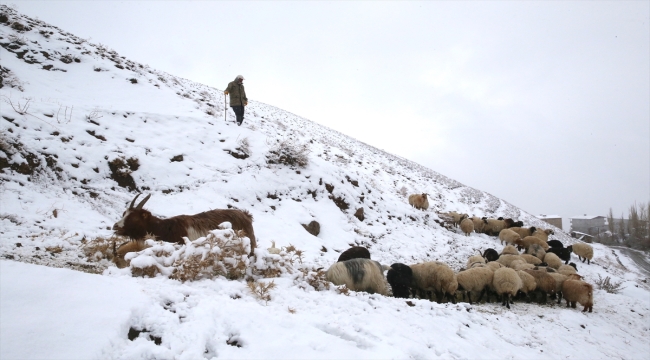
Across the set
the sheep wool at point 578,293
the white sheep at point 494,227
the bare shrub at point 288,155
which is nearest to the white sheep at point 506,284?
the sheep wool at point 578,293

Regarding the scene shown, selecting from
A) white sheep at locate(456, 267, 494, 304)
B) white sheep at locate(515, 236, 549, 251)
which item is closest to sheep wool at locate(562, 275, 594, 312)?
white sheep at locate(456, 267, 494, 304)

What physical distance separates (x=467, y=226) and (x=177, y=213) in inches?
540

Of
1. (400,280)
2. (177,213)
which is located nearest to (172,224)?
(177,213)

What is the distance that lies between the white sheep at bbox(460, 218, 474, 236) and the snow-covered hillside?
0.57 metres

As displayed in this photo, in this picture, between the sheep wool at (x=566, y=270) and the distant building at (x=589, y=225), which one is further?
the distant building at (x=589, y=225)

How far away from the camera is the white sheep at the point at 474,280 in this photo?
8.09 meters

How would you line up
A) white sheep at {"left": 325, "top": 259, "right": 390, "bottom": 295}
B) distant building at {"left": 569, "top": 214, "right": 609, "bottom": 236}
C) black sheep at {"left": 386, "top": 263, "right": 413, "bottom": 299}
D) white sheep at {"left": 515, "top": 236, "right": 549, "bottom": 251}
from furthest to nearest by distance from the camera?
1. distant building at {"left": 569, "top": 214, "right": 609, "bottom": 236}
2. white sheep at {"left": 515, "top": 236, "right": 549, "bottom": 251}
3. black sheep at {"left": 386, "top": 263, "right": 413, "bottom": 299}
4. white sheep at {"left": 325, "top": 259, "right": 390, "bottom": 295}

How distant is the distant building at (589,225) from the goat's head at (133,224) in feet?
242

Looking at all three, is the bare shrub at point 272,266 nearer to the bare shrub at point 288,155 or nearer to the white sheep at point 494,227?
the bare shrub at point 288,155

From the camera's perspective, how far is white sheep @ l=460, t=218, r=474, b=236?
52.1 ft

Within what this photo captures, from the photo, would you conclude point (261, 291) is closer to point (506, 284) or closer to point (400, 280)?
point (400, 280)

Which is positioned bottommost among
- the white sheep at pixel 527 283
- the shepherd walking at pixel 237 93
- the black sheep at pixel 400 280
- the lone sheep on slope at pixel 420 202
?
the black sheep at pixel 400 280

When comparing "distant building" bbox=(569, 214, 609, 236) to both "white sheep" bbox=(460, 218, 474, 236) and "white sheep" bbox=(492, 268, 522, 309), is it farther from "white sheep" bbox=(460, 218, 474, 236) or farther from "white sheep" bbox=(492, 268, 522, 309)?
"white sheep" bbox=(492, 268, 522, 309)

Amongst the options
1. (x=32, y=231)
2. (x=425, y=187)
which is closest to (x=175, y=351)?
(x=32, y=231)
